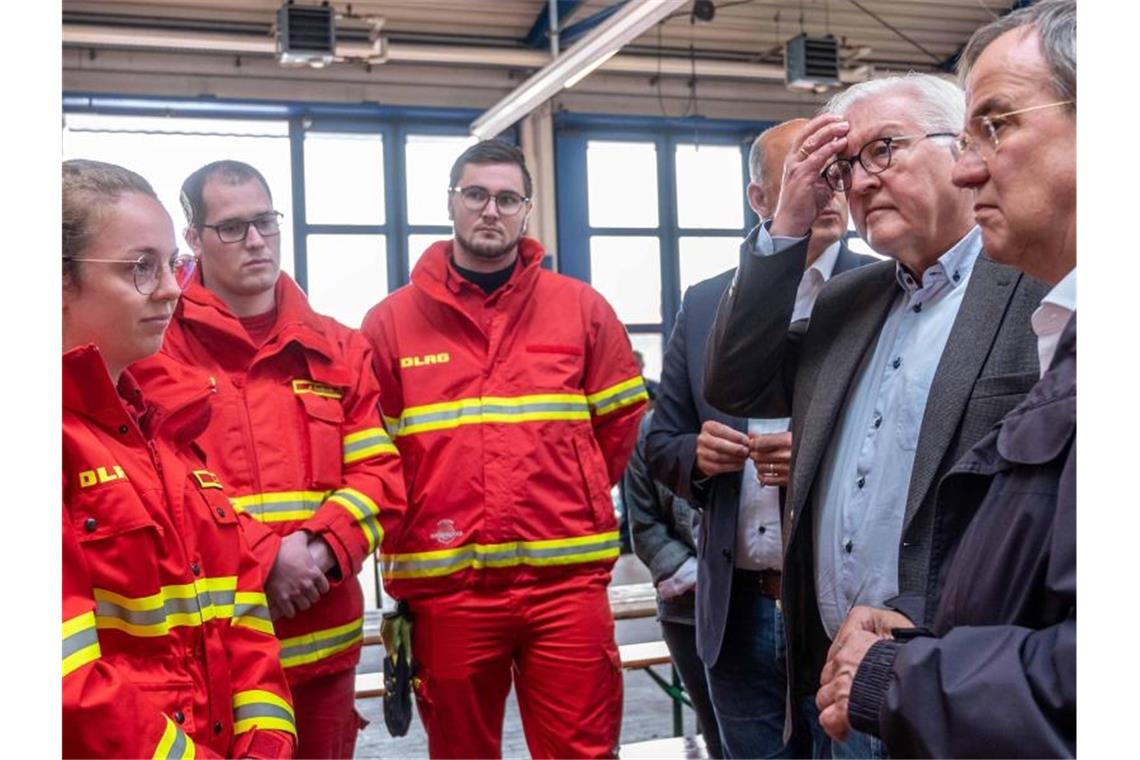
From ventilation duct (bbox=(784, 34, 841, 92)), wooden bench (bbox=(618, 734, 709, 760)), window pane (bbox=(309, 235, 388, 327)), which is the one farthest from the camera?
window pane (bbox=(309, 235, 388, 327))

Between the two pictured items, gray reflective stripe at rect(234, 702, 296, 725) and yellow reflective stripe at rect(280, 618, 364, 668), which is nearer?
gray reflective stripe at rect(234, 702, 296, 725)

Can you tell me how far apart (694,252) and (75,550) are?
9.61 metres

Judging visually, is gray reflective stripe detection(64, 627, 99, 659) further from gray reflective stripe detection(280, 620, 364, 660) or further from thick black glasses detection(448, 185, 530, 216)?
thick black glasses detection(448, 185, 530, 216)

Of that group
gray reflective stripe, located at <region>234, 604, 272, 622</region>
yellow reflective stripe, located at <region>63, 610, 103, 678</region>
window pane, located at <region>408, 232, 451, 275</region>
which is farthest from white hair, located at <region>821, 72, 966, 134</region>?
window pane, located at <region>408, 232, 451, 275</region>

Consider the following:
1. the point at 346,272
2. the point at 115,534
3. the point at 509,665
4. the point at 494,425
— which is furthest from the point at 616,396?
the point at 346,272

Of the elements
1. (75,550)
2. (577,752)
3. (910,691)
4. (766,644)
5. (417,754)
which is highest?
(75,550)

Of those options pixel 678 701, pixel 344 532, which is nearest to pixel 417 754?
pixel 678 701

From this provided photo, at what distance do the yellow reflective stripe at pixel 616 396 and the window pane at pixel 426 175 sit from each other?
7.15 metres

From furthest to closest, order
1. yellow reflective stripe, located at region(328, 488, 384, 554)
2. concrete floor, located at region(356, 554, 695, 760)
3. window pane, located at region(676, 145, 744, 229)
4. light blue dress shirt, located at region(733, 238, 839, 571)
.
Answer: window pane, located at region(676, 145, 744, 229) → concrete floor, located at region(356, 554, 695, 760) → yellow reflective stripe, located at region(328, 488, 384, 554) → light blue dress shirt, located at region(733, 238, 839, 571)

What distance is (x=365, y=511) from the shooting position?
266 cm

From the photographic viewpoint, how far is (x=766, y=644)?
2551 millimetres

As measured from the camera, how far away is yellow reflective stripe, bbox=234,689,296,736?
5.77 ft
